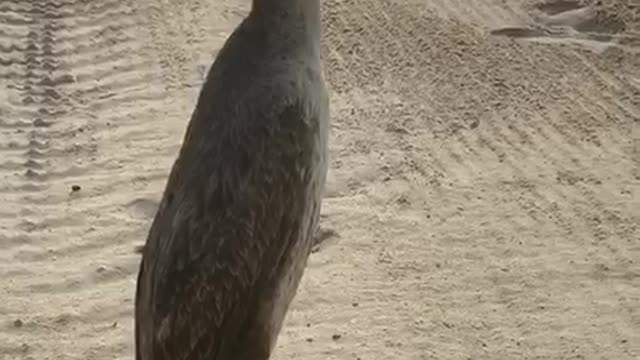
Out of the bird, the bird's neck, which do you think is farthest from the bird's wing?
the bird's neck

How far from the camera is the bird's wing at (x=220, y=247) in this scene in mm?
3521

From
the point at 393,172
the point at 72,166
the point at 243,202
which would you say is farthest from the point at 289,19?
the point at 72,166

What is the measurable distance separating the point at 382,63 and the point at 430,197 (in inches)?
60.5

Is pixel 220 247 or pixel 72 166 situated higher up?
pixel 220 247

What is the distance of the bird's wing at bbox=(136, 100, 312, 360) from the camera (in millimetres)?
3521

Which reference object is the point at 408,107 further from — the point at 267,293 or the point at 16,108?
the point at 267,293

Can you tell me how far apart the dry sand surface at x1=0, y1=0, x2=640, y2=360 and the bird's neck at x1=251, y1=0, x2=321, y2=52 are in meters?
1.82

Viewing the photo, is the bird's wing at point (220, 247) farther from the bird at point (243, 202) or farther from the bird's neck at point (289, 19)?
the bird's neck at point (289, 19)

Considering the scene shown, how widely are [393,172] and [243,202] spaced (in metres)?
3.17

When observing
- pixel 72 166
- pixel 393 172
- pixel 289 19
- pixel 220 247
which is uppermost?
pixel 289 19

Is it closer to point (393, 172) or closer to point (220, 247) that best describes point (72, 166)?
point (393, 172)

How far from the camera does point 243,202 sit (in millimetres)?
3607

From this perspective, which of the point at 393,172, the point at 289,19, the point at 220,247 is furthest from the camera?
the point at 393,172

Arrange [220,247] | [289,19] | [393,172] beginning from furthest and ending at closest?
[393,172] < [289,19] < [220,247]
